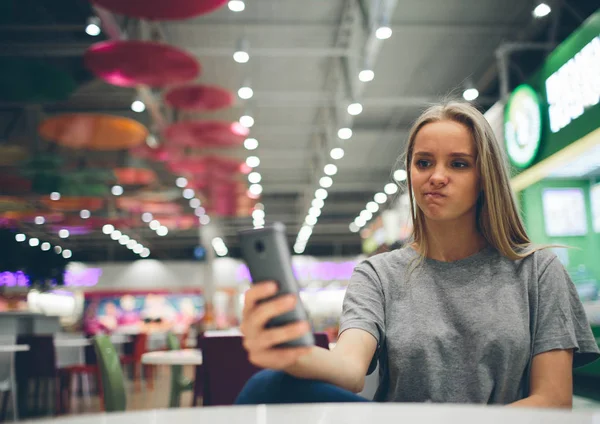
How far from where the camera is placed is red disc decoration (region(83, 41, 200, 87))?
452 cm

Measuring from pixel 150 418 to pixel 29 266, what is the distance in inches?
354

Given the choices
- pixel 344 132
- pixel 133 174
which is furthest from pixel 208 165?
pixel 344 132

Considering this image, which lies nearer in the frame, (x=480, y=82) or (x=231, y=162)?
(x=231, y=162)

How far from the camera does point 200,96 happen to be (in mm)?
6023

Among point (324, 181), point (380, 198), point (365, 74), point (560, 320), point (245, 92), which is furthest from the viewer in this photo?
point (380, 198)

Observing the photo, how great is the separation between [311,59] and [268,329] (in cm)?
883

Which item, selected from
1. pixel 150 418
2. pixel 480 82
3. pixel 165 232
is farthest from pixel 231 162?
pixel 165 232

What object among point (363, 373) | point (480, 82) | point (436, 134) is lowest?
point (363, 373)

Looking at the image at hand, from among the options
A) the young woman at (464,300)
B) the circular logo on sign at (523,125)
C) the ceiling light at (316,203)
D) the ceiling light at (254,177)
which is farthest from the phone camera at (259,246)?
the ceiling light at (316,203)

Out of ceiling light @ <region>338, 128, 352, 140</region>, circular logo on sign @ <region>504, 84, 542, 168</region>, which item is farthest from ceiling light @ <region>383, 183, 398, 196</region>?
circular logo on sign @ <region>504, 84, 542, 168</region>

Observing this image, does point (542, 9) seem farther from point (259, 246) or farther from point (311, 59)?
point (259, 246)

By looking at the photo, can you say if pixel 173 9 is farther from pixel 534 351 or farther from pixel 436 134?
pixel 534 351

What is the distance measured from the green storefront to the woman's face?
13.4 feet

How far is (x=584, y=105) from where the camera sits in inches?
214
